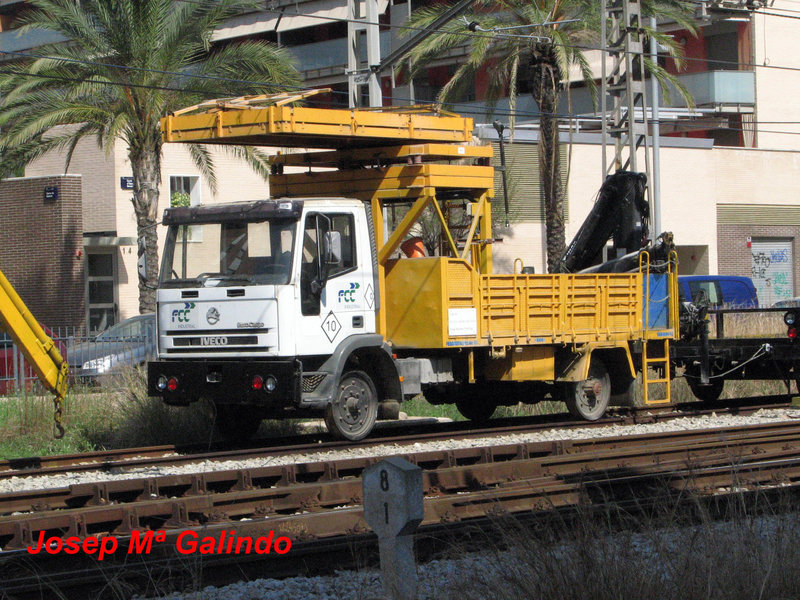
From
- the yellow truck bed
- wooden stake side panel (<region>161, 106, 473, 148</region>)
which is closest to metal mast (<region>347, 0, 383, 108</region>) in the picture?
wooden stake side panel (<region>161, 106, 473, 148</region>)

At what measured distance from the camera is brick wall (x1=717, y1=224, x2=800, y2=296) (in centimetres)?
4328

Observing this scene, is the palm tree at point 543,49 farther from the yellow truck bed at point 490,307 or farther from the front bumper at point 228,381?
the front bumper at point 228,381

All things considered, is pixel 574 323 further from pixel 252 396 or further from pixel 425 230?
pixel 425 230

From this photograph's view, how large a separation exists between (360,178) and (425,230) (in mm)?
9595

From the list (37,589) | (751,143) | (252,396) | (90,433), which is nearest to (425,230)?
(90,433)

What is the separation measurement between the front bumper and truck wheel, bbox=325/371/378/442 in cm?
61

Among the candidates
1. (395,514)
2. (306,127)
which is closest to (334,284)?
(306,127)

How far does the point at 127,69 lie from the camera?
2433 cm

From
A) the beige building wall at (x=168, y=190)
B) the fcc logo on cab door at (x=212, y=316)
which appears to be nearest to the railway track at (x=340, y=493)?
the fcc logo on cab door at (x=212, y=316)

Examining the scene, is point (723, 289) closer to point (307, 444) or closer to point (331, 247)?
point (307, 444)

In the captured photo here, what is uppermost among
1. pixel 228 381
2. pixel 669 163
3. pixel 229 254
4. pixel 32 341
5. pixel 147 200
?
pixel 669 163

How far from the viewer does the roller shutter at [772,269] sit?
44.1m

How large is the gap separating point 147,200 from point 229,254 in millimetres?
15168

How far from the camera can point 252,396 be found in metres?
12.3
